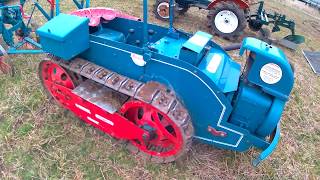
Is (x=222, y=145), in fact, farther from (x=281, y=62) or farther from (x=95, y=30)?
(x=95, y=30)

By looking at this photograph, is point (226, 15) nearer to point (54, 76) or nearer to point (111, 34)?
point (111, 34)

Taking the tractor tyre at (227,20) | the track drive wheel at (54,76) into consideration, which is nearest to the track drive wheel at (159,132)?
the track drive wheel at (54,76)

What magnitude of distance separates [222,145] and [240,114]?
0.44 m

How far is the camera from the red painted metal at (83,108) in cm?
352

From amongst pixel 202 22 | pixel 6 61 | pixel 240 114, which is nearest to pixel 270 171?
pixel 240 114

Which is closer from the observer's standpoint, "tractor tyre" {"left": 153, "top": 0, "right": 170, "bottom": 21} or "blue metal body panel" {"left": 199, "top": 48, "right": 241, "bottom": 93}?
"blue metal body panel" {"left": 199, "top": 48, "right": 241, "bottom": 93}

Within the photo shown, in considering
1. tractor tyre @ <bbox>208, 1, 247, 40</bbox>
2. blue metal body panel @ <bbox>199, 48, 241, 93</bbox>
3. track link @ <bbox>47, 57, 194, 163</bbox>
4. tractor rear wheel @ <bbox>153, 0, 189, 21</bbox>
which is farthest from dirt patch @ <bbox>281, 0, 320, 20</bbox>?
track link @ <bbox>47, 57, 194, 163</bbox>

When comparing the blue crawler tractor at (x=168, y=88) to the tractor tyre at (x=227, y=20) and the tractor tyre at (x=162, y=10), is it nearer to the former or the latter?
the tractor tyre at (x=227, y=20)

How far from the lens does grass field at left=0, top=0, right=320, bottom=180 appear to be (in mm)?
3592

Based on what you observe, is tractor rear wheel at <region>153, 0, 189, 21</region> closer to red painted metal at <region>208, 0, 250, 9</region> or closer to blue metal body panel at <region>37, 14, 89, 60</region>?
red painted metal at <region>208, 0, 250, 9</region>

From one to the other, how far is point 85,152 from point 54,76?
3.45 ft

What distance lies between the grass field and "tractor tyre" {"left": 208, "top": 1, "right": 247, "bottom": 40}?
9.58 feet

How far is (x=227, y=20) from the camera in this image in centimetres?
728

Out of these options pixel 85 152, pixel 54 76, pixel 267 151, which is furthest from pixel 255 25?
pixel 85 152
